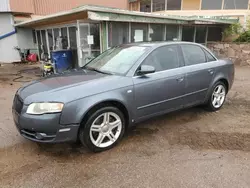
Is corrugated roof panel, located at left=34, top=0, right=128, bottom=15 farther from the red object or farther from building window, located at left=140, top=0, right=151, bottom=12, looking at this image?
building window, located at left=140, top=0, right=151, bottom=12

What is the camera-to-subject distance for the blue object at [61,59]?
8.88m

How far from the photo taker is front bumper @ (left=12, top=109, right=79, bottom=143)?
2.69 meters

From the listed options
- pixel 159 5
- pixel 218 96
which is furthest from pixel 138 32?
pixel 159 5

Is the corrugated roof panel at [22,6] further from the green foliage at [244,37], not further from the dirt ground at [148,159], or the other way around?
the green foliage at [244,37]

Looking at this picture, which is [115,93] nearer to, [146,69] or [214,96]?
[146,69]

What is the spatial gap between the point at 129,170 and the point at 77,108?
3.43ft

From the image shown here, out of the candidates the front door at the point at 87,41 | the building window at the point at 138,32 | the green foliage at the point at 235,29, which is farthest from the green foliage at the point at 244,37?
the front door at the point at 87,41

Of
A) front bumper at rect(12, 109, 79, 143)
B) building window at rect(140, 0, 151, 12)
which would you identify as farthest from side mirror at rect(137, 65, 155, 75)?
building window at rect(140, 0, 151, 12)

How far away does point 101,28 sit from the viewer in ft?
26.7

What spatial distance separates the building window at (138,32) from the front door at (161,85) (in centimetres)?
563

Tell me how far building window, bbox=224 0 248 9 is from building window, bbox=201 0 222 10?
19.3 inches

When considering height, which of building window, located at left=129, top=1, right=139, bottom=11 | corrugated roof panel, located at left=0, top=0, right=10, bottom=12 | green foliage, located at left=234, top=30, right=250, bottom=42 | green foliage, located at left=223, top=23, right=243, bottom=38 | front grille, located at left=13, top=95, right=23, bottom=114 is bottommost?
front grille, located at left=13, top=95, right=23, bottom=114

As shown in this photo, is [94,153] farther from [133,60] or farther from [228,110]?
[228,110]

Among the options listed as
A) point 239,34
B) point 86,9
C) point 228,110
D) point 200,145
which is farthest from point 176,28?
point 200,145
